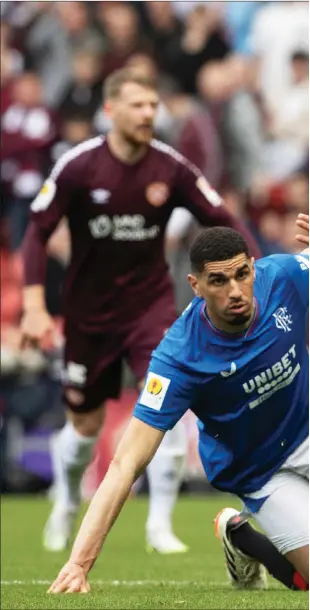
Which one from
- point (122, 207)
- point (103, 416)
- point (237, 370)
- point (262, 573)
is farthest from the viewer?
point (103, 416)

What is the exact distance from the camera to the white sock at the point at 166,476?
10.3 meters

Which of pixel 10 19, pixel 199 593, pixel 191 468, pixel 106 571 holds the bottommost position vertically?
pixel 191 468

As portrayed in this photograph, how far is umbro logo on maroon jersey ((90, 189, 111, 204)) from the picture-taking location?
979cm

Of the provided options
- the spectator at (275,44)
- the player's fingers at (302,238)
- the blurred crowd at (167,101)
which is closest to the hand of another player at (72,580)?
the player's fingers at (302,238)

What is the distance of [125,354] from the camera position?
10078 millimetres

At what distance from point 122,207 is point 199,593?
3310 mm

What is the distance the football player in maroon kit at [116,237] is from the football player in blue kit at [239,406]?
2366mm

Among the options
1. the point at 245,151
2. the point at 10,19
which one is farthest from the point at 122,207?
the point at 10,19

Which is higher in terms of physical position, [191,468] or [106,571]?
[106,571]

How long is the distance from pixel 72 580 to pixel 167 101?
1296 centimetres

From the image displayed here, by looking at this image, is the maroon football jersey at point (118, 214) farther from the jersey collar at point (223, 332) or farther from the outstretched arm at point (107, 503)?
the outstretched arm at point (107, 503)

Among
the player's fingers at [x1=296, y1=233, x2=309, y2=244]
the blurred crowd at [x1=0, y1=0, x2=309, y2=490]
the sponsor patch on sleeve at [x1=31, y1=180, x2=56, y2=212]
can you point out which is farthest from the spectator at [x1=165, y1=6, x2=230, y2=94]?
the player's fingers at [x1=296, y1=233, x2=309, y2=244]

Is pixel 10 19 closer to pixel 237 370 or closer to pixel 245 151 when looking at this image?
pixel 245 151

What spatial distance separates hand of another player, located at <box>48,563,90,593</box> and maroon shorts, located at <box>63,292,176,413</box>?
11.4 ft
